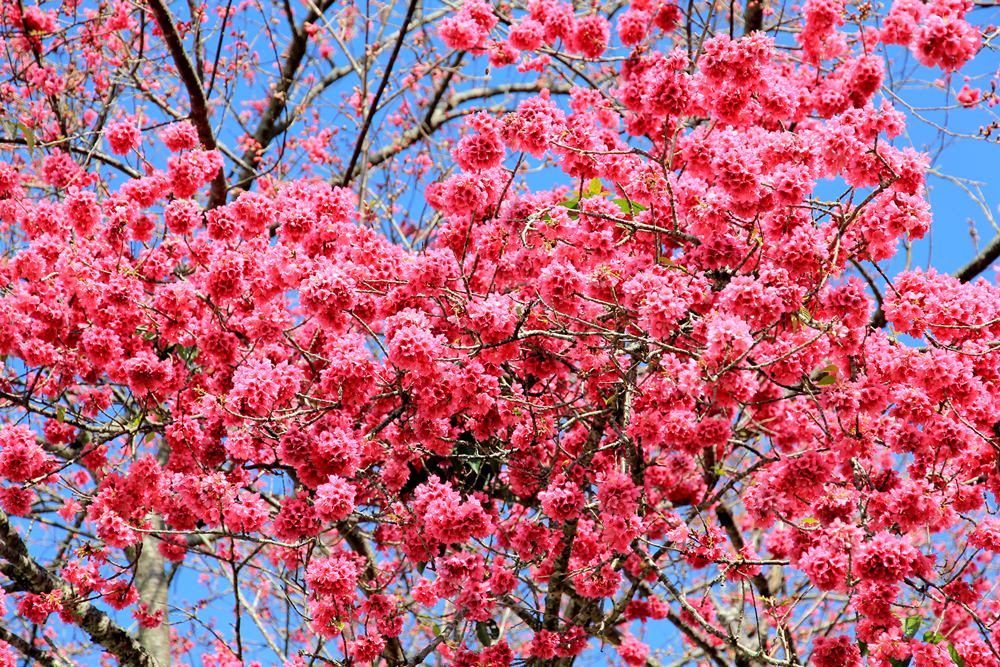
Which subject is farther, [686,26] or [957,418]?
[686,26]

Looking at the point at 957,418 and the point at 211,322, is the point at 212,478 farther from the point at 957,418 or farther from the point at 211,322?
the point at 957,418

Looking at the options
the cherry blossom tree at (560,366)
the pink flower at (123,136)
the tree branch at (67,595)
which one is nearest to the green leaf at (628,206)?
the cherry blossom tree at (560,366)

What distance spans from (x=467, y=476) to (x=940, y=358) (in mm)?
2894

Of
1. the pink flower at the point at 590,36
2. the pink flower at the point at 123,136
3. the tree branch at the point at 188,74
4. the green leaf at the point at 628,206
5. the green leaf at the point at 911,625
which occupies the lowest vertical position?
the green leaf at the point at 911,625

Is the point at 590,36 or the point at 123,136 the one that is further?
the point at 590,36

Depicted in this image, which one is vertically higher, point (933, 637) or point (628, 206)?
point (628, 206)

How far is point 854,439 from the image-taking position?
4.96 meters

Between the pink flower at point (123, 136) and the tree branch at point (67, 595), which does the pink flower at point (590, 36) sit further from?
the tree branch at point (67, 595)

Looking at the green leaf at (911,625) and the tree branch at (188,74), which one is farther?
the tree branch at (188,74)

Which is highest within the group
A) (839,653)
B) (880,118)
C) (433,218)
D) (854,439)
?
(433,218)

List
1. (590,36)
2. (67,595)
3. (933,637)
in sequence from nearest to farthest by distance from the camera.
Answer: (933,637) < (67,595) < (590,36)

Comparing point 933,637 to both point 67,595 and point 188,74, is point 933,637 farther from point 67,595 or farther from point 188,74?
point 188,74

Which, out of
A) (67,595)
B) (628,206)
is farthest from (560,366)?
(67,595)

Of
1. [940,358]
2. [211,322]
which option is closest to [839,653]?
[940,358]
